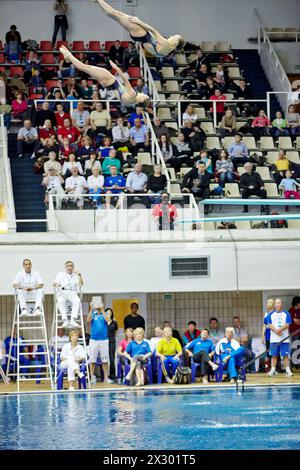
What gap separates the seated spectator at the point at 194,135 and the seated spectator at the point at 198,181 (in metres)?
1.64

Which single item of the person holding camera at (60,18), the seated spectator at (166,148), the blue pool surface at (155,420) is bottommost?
the blue pool surface at (155,420)

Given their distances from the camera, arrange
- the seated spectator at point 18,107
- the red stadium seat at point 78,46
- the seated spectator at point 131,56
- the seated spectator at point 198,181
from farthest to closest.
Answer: the red stadium seat at point 78,46, the seated spectator at point 131,56, the seated spectator at point 18,107, the seated spectator at point 198,181

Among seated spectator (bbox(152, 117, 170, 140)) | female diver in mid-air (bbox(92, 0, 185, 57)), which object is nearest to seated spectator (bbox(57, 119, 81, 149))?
seated spectator (bbox(152, 117, 170, 140))

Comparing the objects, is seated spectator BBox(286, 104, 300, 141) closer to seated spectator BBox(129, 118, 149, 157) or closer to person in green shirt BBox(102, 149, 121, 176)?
seated spectator BBox(129, 118, 149, 157)

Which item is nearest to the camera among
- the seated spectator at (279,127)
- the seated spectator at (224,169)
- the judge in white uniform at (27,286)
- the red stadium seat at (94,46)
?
the judge in white uniform at (27,286)

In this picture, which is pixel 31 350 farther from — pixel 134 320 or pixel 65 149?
pixel 65 149

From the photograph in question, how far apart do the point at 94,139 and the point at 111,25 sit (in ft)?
22.0

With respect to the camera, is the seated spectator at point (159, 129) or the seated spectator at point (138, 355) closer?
the seated spectator at point (138, 355)

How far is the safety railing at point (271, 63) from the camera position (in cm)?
2808

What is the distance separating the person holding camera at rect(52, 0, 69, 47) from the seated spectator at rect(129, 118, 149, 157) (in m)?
5.71

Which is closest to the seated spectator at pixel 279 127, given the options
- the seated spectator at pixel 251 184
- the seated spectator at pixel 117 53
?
the seated spectator at pixel 251 184

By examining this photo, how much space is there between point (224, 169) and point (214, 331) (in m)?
3.63

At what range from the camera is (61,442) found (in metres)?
13.0

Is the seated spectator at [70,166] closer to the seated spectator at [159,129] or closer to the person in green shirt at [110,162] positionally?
the person in green shirt at [110,162]
